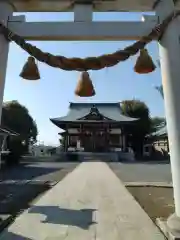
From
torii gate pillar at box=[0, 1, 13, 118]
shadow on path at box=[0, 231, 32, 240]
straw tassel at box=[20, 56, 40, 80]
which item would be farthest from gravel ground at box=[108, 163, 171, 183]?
torii gate pillar at box=[0, 1, 13, 118]

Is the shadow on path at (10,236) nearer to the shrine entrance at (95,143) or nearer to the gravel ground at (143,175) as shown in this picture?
the gravel ground at (143,175)

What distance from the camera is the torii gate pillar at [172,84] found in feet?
11.1

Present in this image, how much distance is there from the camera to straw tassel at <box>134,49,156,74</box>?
3.59 meters

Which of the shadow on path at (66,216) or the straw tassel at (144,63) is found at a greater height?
the straw tassel at (144,63)

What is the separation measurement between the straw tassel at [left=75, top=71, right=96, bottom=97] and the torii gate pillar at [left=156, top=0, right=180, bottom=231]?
109cm

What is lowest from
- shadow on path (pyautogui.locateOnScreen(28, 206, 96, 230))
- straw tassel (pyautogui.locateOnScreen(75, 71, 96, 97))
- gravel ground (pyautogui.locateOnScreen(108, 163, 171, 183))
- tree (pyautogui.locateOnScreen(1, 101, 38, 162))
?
shadow on path (pyautogui.locateOnScreen(28, 206, 96, 230))

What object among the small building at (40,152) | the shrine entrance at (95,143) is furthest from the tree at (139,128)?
the small building at (40,152)

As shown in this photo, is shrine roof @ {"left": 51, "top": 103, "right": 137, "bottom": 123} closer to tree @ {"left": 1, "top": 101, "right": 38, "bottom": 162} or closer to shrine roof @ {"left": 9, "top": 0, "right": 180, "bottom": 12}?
tree @ {"left": 1, "top": 101, "right": 38, "bottom": 162}

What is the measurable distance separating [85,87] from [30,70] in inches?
33.5

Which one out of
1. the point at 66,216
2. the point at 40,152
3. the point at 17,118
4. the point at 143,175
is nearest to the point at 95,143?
the point at 17,118

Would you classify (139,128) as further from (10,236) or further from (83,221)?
(10,236)

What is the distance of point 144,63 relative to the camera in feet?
11.8

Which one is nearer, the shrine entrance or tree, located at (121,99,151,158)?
the shrine entrance

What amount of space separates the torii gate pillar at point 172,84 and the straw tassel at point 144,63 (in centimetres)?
22
